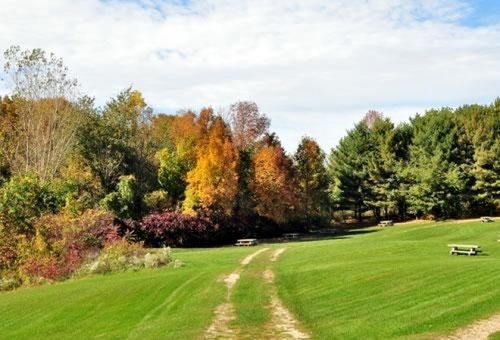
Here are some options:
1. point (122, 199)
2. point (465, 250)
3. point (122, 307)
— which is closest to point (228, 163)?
point (122, 199)

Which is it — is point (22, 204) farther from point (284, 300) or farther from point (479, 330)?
point (479, 330)

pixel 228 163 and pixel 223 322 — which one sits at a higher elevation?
pixel 228 163

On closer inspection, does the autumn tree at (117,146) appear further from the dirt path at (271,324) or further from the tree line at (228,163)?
the dirt path at (271,324)

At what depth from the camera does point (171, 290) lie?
923 inches

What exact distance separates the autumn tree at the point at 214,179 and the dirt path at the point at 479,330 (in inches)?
1597

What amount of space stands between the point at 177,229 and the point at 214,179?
639 cm

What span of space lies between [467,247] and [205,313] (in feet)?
65.7

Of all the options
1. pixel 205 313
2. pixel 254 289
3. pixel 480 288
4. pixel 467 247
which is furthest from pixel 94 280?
pixel 467 247

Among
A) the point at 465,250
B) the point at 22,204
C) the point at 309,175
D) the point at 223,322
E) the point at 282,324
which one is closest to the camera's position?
the point at 282,324

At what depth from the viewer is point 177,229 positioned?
53000 millimetres

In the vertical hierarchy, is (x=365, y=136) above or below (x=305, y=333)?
above

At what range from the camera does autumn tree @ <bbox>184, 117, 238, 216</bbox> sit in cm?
5412

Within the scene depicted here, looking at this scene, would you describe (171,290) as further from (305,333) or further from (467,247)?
(467,247)

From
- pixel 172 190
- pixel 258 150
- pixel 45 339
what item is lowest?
pixel 45 339
